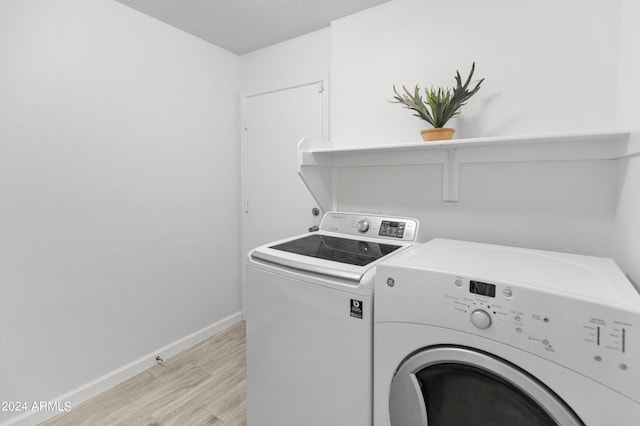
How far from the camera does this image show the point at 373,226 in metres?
1.74

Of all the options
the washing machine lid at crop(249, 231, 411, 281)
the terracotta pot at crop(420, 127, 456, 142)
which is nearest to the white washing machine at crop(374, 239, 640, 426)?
the washing machine lid at crop(249, 231, 411, 281)

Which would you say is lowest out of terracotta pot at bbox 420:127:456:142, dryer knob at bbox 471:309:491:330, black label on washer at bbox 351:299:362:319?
black label on washer at bbox 351:299:362:319

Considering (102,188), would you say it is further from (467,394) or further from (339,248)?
(467,394)

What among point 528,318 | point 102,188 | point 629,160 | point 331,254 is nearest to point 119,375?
point 102,188

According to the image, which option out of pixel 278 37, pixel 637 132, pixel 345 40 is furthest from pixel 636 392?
pixel 278 37

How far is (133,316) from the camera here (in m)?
2.09

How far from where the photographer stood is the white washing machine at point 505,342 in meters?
0.72

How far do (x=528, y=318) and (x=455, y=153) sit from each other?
1.07 meters

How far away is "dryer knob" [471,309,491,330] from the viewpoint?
856 millimetres

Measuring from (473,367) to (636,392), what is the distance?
342 mm

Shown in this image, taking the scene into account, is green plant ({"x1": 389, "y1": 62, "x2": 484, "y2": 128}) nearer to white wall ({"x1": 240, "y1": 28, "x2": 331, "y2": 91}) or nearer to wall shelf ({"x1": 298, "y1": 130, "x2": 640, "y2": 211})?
wall shelf ({"x1": 298, "y1": 130, "x2": 640, "y2": 211})

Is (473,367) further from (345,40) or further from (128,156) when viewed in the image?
(128,156)

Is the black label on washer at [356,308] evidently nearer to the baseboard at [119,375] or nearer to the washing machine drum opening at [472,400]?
the washing machine drum opening at [472,400]

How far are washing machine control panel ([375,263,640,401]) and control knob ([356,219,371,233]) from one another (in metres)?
0.70
